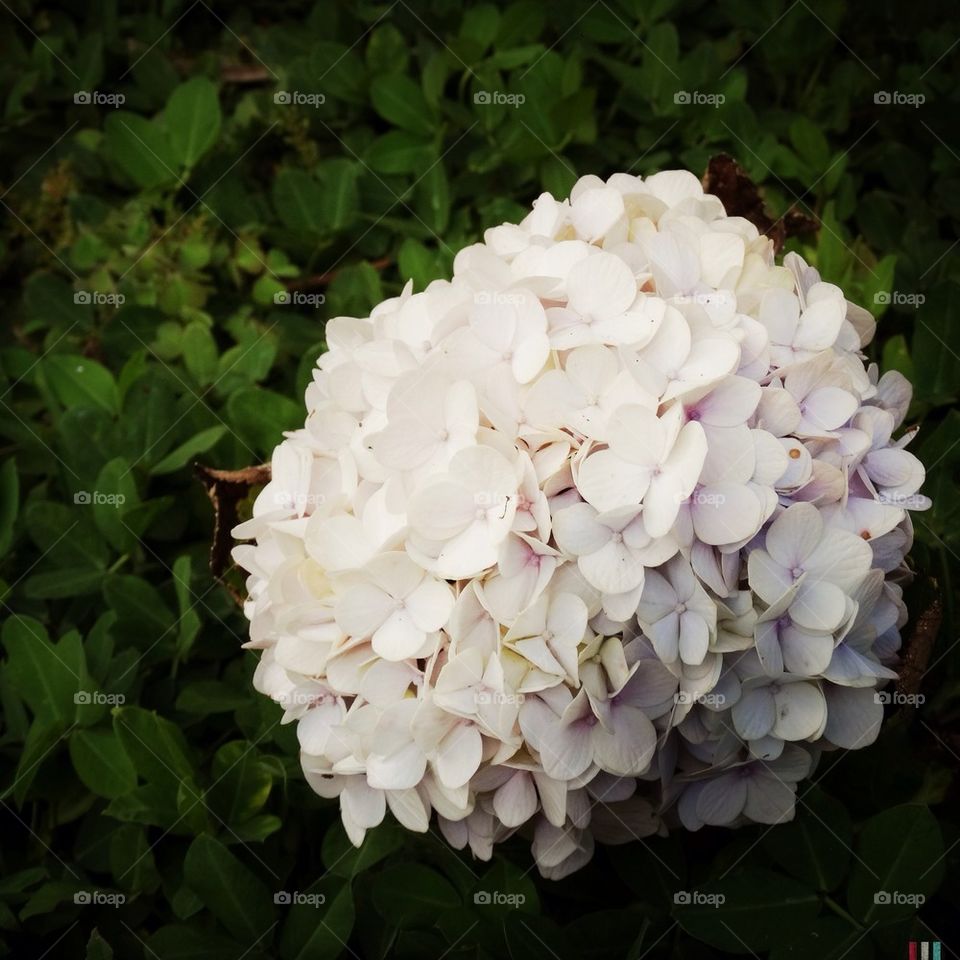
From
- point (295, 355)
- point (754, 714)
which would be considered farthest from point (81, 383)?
point (754, 714)

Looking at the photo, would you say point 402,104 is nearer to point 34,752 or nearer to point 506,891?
point 34,752

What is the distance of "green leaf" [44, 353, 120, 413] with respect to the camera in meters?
1.54

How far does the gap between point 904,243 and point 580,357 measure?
899mm

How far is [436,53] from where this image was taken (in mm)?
1818

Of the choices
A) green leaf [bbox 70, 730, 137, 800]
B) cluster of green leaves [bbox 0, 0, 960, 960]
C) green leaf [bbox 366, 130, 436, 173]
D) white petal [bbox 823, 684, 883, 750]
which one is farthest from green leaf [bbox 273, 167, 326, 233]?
white petal [bbox 823, 684, 883, 750]

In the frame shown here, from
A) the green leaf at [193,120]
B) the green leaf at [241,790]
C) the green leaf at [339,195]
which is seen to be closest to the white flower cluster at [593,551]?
the green leaf at [241,790]

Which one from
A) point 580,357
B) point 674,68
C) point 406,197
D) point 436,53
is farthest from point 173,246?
point 580,357

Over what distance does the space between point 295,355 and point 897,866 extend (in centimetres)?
108

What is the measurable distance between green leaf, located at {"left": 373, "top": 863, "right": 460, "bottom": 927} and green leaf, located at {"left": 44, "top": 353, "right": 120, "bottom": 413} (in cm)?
80

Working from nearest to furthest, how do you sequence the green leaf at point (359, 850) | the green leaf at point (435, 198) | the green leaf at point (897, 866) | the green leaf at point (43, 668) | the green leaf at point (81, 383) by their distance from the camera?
the green leaf at point (897, 866) < the green leaf at point (359, 850) < the green leaf at point (43, 668) < the green leaf at point (81, 383) < the green leaf at point (435, 198)

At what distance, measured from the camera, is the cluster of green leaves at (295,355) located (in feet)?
3.51

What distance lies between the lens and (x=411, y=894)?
108 cm

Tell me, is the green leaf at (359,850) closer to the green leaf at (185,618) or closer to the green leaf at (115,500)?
the green leaf at (185,618)

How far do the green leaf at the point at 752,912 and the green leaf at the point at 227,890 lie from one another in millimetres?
411
